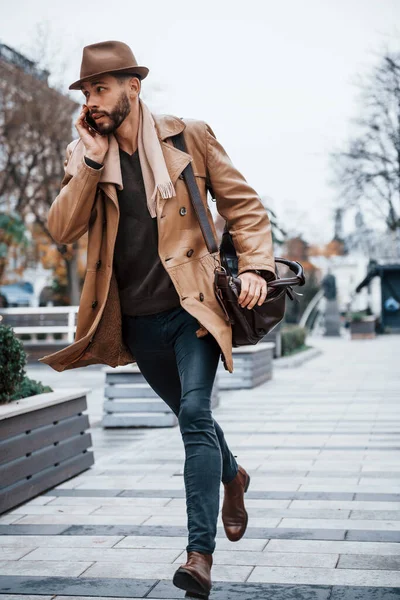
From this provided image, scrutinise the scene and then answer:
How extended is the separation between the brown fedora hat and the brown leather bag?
405mm

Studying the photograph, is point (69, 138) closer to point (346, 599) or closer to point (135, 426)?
point (135, 426)

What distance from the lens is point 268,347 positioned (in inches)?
614

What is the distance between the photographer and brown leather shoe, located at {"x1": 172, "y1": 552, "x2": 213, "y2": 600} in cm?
330

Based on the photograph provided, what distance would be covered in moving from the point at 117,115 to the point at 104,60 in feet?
0.69

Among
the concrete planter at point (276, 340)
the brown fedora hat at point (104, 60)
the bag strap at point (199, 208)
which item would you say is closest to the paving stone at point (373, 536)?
the bag strap at point (199, 208)

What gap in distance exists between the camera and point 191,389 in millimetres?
3574

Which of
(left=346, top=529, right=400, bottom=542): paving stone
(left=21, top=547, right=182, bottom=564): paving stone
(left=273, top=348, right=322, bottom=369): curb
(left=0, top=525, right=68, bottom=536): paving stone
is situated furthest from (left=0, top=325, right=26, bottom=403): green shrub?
(left=273, top=348, right=322, bottom=369): curb

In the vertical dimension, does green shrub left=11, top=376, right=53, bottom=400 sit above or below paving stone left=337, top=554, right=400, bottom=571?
above

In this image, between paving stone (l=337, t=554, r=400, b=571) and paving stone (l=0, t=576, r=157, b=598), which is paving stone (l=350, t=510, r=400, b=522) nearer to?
paving stone (l=337, t=554, r=400, b=571)

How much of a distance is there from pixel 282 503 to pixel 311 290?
3911 cm

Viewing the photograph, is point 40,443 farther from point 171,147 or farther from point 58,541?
point 171,147

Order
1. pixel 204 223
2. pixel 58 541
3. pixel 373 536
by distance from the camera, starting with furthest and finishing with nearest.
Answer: pixel 58 541
pixel 373 536
pixel 204 223

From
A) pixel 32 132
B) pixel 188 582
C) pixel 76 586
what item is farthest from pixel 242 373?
pixel 32 132

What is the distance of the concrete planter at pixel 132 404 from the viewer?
31.3 feet
